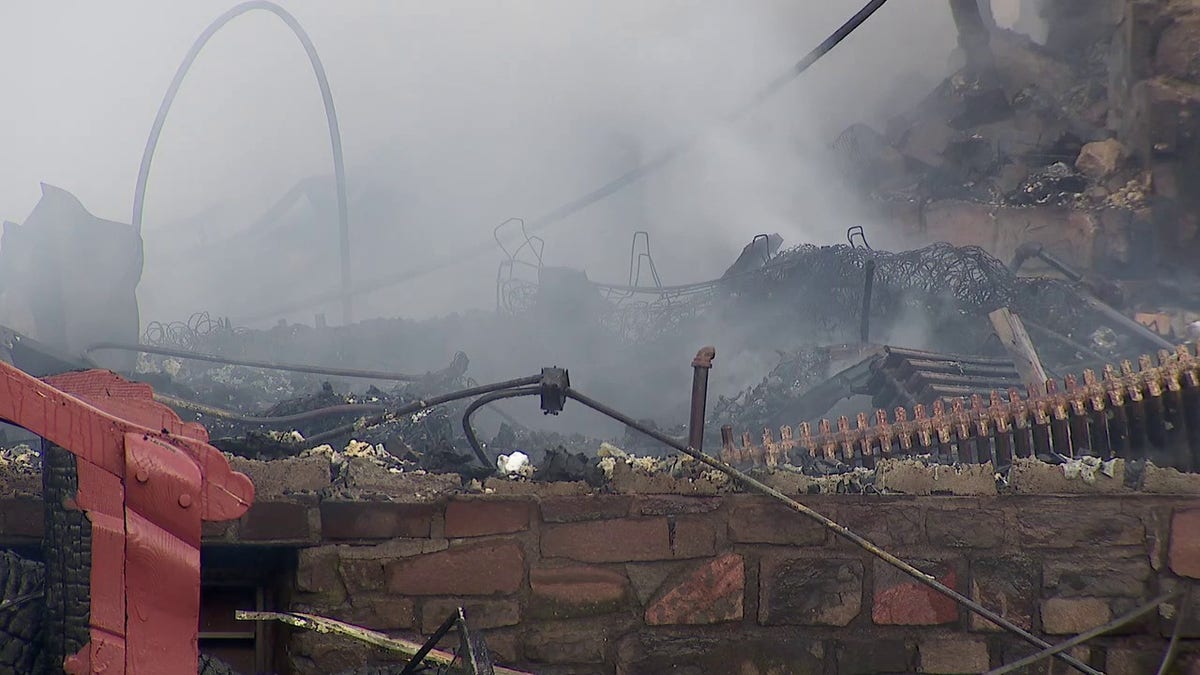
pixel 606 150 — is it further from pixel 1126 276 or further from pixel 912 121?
pixel 1126 276

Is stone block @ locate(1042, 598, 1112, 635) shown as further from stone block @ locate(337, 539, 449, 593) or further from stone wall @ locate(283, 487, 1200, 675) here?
stone block @ locate(337, 539, 449, 593)

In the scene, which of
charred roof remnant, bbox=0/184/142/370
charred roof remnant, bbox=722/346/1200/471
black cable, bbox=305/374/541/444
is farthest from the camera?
charred roof remnant, bbox=0/184/142/370

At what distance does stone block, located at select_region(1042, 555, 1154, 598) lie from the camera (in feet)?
13.1

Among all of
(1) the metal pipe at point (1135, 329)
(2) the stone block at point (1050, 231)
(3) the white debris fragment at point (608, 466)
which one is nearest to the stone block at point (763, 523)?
(3) the white debris fragment at point (608, 466)

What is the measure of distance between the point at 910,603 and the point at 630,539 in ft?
3.08

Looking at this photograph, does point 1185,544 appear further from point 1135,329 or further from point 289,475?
point 1135,329

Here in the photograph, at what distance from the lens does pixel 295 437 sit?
4.02 m

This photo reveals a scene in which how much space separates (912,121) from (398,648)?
1719cm

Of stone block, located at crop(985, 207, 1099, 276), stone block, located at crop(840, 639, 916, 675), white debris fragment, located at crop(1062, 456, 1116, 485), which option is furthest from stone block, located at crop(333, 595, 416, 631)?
stone block, located at crop(985, 207, 1099, 276)

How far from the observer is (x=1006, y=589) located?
399 centimetres

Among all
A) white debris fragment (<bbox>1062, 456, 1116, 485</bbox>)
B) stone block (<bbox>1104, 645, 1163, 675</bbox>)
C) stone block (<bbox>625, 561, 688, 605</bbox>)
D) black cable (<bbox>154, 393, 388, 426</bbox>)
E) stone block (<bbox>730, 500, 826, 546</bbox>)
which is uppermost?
black cable (<bbox>154, 393, 388, 426</bbox>)

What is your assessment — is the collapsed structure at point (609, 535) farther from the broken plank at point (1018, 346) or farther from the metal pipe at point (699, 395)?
the broken plank at point (1018, 346)

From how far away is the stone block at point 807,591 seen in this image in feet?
12.9

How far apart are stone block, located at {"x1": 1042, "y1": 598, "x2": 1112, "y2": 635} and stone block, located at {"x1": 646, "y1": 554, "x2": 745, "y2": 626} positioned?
3.30 ft
